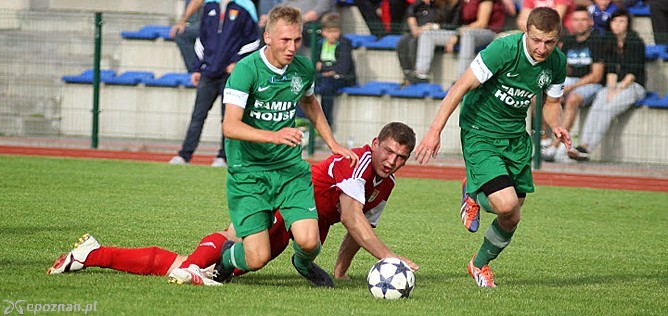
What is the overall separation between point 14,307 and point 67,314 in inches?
12.5

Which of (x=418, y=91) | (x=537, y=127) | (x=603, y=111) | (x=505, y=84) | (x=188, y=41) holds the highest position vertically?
(x=505, y=84)

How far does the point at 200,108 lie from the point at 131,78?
368 cm

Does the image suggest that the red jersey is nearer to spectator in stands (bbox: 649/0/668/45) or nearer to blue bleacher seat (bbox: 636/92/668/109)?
blue bleacher seat (bbox: 636/92/668/109)

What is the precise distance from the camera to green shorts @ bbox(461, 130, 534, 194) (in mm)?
8023

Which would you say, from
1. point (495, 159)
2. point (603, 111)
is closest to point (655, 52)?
point (603, 111)

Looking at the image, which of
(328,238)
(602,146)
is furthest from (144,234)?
(602,146)

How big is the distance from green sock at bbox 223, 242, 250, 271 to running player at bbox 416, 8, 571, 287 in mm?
1666

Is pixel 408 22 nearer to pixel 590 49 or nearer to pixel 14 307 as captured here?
pixel 590 49

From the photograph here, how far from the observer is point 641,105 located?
57.6 ft

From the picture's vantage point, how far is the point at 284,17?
723 cm

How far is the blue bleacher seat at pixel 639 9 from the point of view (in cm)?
1914

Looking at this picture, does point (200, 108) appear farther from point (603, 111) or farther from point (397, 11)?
point (603, 111)

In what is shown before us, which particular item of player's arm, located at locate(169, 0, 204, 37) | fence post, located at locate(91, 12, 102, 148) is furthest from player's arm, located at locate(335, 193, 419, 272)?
fence post, located at locate(91, 12, 102, 148)

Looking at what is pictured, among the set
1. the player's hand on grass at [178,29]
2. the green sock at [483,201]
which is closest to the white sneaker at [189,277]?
the green sock at [483,201]
